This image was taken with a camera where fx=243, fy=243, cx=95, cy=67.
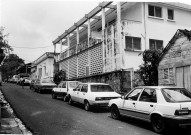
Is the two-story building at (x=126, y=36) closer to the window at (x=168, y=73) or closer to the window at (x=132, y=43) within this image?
the window at (x=132, y=43)

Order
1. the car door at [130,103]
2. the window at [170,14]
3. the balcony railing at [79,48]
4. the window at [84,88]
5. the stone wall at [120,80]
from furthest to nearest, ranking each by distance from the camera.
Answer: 1. the balcony railing at [79,48]
2. the window at [170,14]
3. the stone wall at [120,80]
4. the window at [84,88]
5. the car door at [130,103]

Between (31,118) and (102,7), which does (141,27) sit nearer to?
(102,7)

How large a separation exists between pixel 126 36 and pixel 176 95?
38.8 feet

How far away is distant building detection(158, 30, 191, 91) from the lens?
12.7 meters

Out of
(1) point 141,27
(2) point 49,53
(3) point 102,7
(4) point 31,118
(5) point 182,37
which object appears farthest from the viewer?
(2) point 49,53

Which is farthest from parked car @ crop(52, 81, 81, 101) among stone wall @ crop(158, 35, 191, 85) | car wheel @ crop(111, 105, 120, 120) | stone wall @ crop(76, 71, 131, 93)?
car wheel @ crop(111, 105, 120, 120)

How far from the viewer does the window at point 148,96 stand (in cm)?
838

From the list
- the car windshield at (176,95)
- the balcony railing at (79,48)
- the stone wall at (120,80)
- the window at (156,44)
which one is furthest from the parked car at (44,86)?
the car windshield at (176,95)

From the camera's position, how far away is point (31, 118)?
10.2m

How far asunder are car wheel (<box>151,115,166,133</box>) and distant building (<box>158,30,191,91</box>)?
553 centimetres

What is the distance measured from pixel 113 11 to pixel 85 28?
757 cm

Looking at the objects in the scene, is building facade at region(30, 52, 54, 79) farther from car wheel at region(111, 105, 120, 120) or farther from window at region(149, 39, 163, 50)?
car wheel at region(111, 105, 120, 120)

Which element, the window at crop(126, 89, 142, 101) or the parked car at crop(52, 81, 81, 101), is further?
the parked car at crop(52, 81, 81, 101)

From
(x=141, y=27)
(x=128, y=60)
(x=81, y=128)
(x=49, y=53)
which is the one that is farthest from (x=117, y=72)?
(x=49, y=53)
